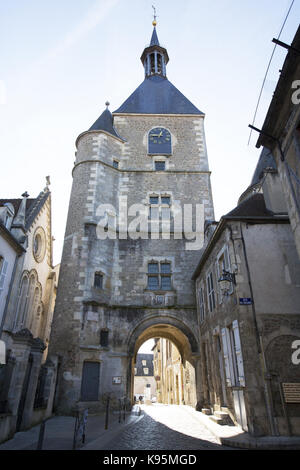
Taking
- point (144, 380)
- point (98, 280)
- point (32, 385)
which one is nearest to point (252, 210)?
point (98, 280)

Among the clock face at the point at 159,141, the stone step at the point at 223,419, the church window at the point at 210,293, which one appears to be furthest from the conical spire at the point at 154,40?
the stone step at the point at 223,419

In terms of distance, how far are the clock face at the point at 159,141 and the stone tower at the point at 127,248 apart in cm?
7

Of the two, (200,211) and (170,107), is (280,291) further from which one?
(170,107)

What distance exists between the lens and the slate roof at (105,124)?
61.4 feet

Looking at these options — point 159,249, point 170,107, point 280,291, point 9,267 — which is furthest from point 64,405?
point 170,107

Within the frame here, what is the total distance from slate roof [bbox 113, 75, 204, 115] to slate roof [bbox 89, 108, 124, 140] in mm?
1081

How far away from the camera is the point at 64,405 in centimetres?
1159

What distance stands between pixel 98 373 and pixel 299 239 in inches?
397

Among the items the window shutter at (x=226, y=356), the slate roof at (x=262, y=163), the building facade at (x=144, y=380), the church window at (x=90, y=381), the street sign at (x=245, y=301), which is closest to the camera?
the street sign at (x=245, y=301)

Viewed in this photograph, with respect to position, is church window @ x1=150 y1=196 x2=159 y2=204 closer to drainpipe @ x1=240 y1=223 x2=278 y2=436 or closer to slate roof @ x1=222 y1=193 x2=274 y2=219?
slate roof @ x1=222 y1=193 x2=274 y2=219

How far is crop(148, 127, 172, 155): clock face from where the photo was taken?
62.7 feet

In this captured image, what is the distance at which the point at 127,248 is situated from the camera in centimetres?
1572

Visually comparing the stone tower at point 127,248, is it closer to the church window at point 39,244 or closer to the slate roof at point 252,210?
the church window at point 39,244

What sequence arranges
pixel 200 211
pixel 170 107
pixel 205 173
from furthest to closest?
pixel 170 107 → pixel 205 173 → pixel 200 211
